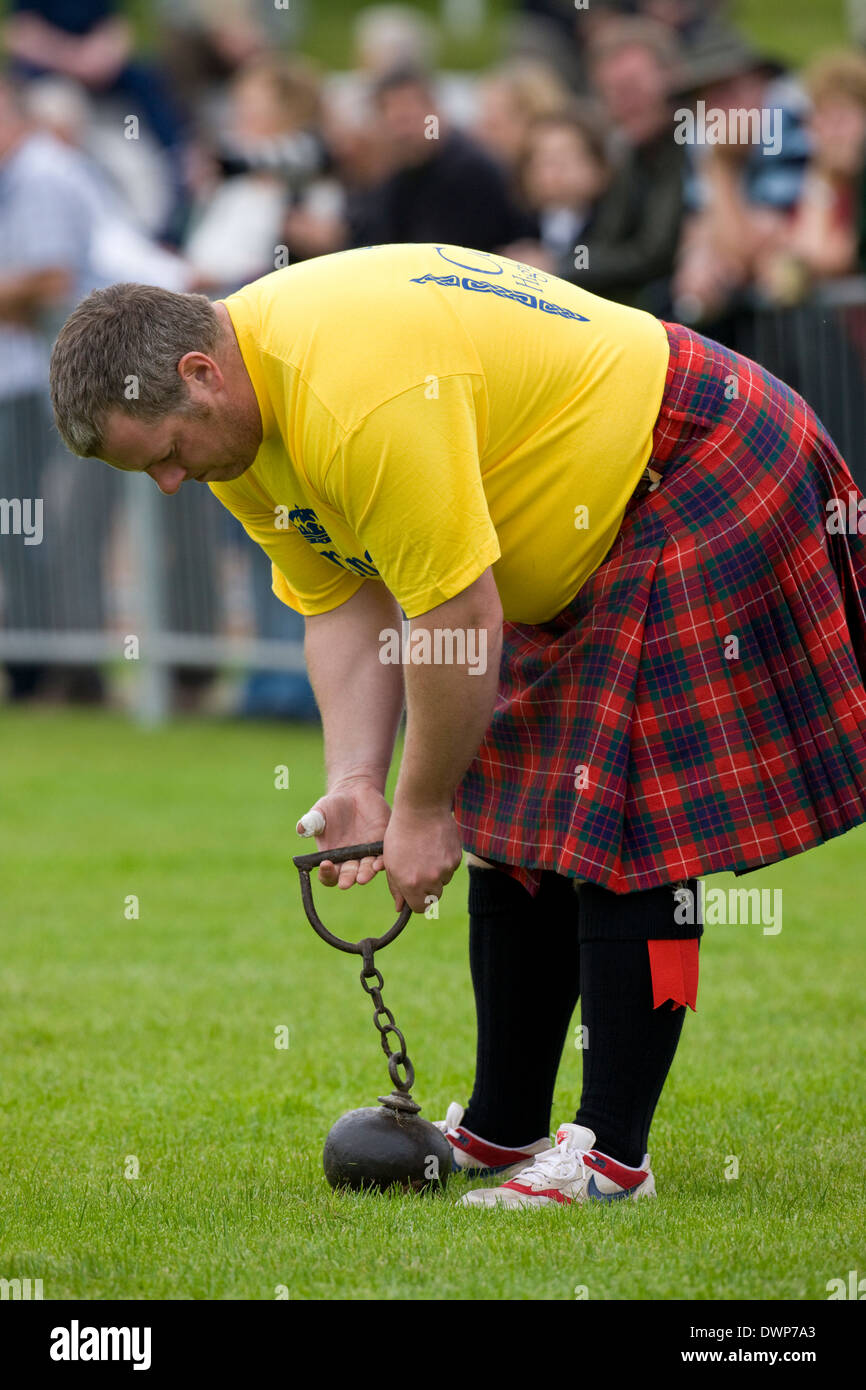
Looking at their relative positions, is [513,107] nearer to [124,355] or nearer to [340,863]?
[340,863]

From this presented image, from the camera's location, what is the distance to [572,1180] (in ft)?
10.2

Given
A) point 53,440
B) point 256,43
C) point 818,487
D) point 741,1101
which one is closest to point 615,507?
Result: point 818,487

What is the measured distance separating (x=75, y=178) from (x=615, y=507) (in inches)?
280

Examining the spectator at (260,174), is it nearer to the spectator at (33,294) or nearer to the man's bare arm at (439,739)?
the spectator at (33,294)

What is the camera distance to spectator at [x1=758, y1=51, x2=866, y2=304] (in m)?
7.52

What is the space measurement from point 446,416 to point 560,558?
0.41m

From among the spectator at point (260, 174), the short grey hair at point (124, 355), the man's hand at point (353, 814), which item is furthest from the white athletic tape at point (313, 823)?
the spectator at point (260, 174)

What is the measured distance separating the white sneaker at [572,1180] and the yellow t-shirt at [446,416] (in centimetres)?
86

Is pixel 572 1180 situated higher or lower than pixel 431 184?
lower

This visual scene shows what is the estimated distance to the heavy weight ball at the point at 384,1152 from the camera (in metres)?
3.19

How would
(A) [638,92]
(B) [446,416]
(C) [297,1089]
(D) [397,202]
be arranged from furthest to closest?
(D) [397,202]
(A) [638,92]
(C) [297,1089]
(B) [446,416]

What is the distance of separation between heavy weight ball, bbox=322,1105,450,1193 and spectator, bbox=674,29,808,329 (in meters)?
5.30

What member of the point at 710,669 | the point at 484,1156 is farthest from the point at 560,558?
the point at 484,1156

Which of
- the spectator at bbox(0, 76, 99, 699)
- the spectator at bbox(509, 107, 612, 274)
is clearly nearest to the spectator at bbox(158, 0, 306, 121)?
the spectator at bbox(0, 76, 99, 699)
